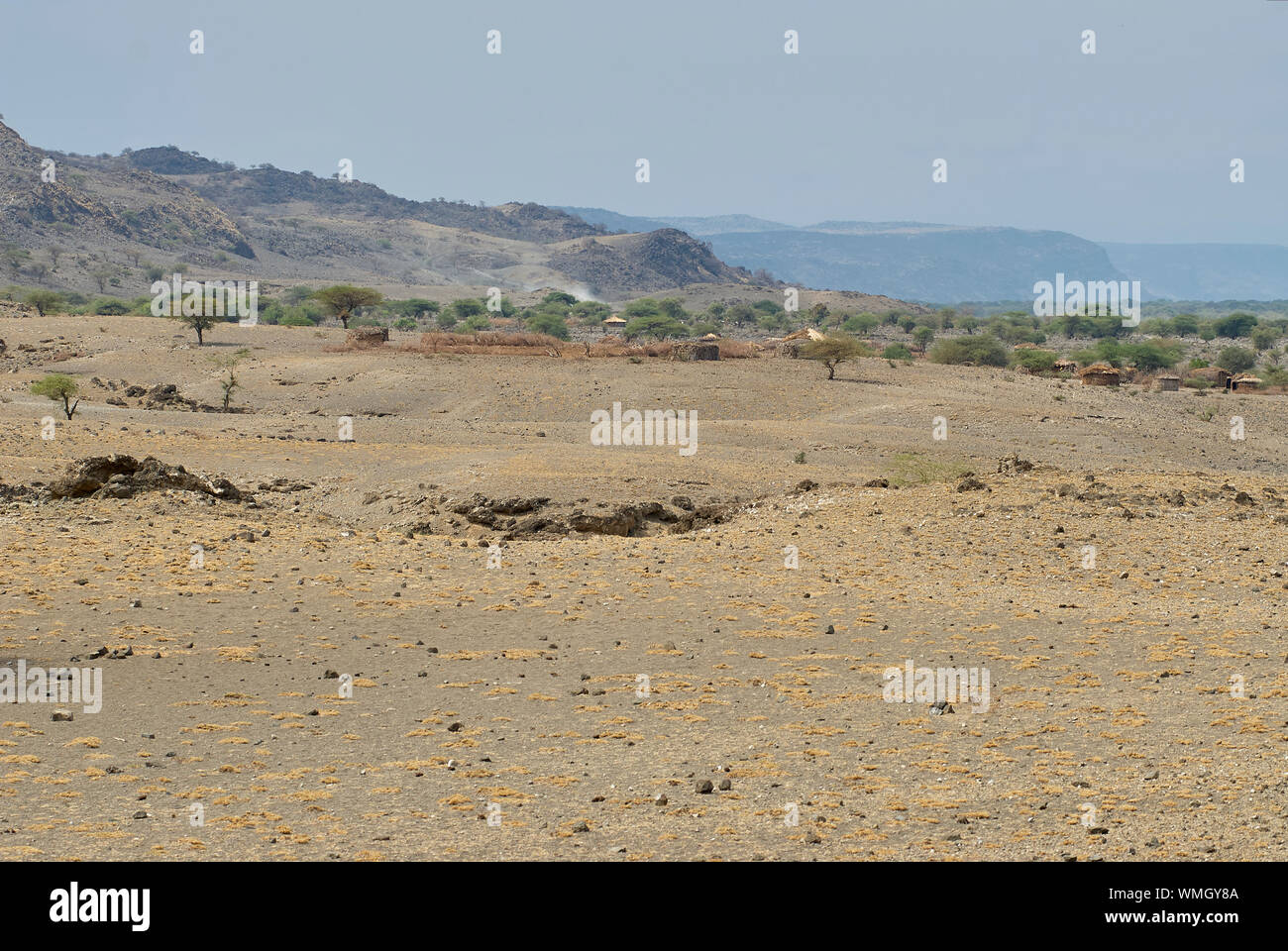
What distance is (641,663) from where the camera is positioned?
465 inches

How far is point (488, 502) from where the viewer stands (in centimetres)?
1931

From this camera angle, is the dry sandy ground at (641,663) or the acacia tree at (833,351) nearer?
the dry sandy ground at (641,663)

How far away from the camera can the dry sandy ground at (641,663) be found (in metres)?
7.69

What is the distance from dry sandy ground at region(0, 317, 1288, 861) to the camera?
7.69 m

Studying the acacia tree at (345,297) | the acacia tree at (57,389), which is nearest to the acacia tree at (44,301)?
the acacia tree at (345,297)

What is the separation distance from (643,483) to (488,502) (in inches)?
126

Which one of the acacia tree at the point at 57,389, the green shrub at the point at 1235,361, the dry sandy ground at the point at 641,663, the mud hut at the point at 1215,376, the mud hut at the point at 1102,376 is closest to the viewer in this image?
the dry sandy ground at the point at 641,663

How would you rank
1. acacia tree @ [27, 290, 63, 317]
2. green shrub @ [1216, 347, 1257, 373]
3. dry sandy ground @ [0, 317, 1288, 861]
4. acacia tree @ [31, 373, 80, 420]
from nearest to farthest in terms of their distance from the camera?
dry sandy ground @ [0, 317, 1288, 861], acacia tree @ [31, 373, 80, 420], acacia tree @ [27, 290, 63, 317], green shrub @ [1216, 347, 1257, 373]

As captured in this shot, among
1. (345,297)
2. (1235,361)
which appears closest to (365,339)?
(345,297)

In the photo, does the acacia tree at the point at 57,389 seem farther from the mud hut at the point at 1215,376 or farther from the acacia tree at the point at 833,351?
the mud hut at the point at 1215,376

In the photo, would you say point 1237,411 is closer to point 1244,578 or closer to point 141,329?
point 1244,578

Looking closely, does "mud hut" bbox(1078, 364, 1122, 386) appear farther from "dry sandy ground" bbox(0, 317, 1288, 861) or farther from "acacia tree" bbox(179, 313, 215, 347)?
"acacia tree" bbox(179, 313, 215, 347)

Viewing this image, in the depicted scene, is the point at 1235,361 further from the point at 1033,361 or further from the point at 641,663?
the point at 641,663

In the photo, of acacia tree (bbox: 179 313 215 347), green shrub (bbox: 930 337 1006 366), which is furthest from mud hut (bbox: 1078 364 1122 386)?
acacia tree (bbox: 179 313 215 347)
